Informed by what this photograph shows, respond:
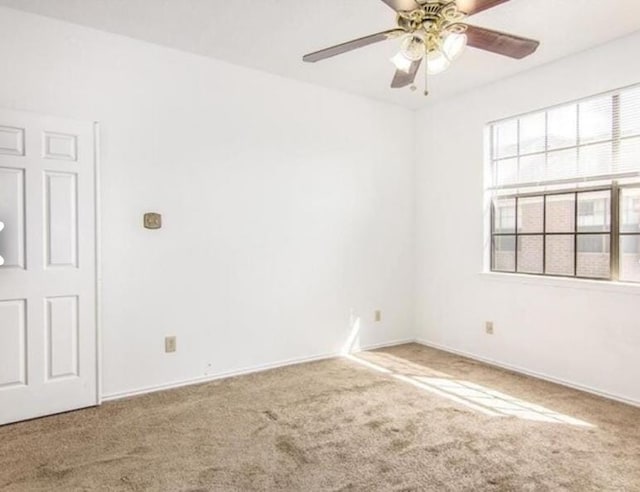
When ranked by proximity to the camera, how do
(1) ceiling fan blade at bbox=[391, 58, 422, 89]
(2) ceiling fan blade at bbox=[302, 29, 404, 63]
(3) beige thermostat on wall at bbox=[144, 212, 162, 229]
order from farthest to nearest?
1. (3) beige thermostat on wall at bbox=[144, 212, 162, 229]
2. (1) ceiling fan blade at bbox=[391, 58, 422, 89]
3. (2) ceiling fan blade at bbox=[302, 29, 404, 63]

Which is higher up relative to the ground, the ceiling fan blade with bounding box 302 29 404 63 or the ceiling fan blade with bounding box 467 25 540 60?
the ceiling fan blade with bounding box 467 25 540 60

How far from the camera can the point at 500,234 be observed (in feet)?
12.8

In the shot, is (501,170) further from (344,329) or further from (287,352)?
(287,352)

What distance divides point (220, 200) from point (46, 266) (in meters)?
1.32

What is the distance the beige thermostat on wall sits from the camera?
3.09 metres

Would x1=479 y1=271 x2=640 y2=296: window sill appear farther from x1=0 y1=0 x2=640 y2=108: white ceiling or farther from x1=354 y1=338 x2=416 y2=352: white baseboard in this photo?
x1=0 y1=0 x2=640 y2=108: white ceiling

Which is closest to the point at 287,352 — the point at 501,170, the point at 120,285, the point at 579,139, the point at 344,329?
the point at 344,329

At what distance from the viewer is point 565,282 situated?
3.29 meters

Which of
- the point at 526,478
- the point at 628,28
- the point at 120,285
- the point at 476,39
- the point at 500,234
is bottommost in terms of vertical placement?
the point at 526,478

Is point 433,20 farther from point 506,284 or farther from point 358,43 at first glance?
point 506,284

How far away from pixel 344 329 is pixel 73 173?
9.00 ft

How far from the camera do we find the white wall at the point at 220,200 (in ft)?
9.60

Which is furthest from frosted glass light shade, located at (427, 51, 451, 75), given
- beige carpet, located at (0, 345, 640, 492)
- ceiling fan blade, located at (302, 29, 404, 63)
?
beige carpet, located at (0, 345, 640, 492)

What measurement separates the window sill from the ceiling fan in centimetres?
188
